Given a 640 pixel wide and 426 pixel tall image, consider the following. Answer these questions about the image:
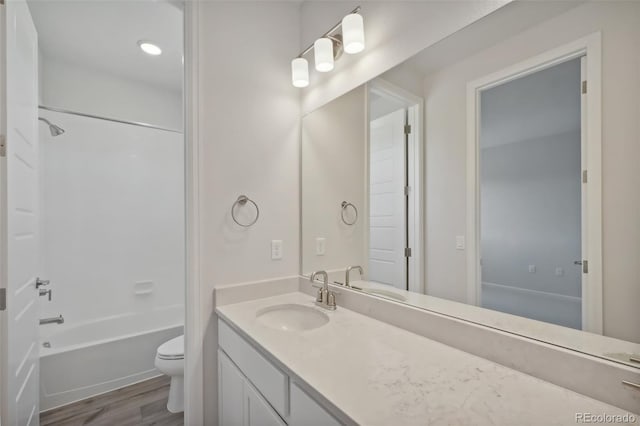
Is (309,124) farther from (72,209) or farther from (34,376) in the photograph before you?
(72,209)

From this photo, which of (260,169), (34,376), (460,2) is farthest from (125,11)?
(34,376)

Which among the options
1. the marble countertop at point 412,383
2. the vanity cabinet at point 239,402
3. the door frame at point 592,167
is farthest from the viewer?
the vanity cabinet at point 239,402

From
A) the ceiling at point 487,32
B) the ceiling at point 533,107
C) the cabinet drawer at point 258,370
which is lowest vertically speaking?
the cabinet drawer at point 258,370

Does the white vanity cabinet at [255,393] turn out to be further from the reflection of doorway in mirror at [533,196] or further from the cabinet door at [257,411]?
the reflection of doorway in mirror at [533,196]

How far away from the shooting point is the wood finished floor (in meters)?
1.79

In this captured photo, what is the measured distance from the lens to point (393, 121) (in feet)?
4.25

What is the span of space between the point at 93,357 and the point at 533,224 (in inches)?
111

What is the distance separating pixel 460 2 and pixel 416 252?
959 millimetres

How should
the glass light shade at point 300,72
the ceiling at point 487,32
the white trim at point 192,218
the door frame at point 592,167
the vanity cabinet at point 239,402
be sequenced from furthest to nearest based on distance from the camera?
the glass light shade at point 300,72 → the white trim at point 192,218 → the vanity cabinet at point 239,402 → the ceiling at point 487,32 → the door frame at point 592,167

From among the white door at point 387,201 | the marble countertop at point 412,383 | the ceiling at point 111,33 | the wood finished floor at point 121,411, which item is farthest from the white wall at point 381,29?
the wood finished floor at point 121,411

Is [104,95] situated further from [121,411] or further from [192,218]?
[121,411]

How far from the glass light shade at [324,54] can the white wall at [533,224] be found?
901mm

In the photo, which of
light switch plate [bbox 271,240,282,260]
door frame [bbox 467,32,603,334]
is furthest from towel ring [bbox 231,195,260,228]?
door frame [bbox 467,32,603,334]

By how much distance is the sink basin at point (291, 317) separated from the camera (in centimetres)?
141
